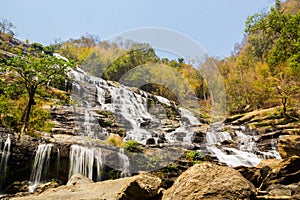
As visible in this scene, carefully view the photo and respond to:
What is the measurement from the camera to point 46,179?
9.09m

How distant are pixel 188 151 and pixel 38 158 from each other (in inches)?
238

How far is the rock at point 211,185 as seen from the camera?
7.93 feet

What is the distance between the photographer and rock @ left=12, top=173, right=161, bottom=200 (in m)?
3.38

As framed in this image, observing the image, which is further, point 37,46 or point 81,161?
point 37,46

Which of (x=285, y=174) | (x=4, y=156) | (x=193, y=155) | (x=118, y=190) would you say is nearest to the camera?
(x=285, y=174)

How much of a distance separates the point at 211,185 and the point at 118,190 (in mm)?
2528

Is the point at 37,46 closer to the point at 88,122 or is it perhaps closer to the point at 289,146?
the point at 88,122

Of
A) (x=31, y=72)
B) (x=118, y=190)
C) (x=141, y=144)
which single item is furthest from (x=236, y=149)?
(x=31, y=72)

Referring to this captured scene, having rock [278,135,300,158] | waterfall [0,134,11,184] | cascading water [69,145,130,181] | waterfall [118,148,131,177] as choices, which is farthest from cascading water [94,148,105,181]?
rock [278,135,300,158]

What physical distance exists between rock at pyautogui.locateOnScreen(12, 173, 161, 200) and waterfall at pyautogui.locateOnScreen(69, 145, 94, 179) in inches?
151

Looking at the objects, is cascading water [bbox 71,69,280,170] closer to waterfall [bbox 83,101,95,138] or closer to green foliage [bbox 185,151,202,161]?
waterfall [bbox 83,101,95,138]

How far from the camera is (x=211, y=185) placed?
248cm

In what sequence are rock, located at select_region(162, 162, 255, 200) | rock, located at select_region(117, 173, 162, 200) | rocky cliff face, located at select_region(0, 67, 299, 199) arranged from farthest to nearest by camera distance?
rocky cliff face, located at select_region(0, 67, 299, 199) → rock, located at select_region(117, 173, 162, 200) → rock, located at select_region(162, 162, 255, 200)

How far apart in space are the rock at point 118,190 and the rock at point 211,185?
738 mm
